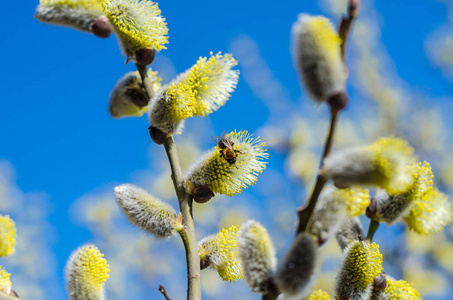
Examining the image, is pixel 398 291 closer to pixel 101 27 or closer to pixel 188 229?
pixel 188 229

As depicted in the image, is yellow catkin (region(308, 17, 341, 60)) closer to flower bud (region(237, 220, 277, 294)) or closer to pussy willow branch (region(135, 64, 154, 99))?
flower bud (region(237, 220, 277, 294))

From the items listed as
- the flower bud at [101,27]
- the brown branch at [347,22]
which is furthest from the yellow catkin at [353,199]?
the flower bud at [101,27]

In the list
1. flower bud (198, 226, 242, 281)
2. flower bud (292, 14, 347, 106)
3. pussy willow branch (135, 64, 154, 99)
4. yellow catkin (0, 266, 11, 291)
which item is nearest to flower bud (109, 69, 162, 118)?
pussy willow branch (135, 64, 154, 99)

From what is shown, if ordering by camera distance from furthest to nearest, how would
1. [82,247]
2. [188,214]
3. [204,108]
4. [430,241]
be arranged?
[430,241] < [204,108] < [188,214] < [82,247]

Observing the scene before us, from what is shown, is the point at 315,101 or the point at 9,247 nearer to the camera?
the point at 315,101

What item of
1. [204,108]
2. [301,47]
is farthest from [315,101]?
[204,108]

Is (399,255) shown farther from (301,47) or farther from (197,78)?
(301,47)
